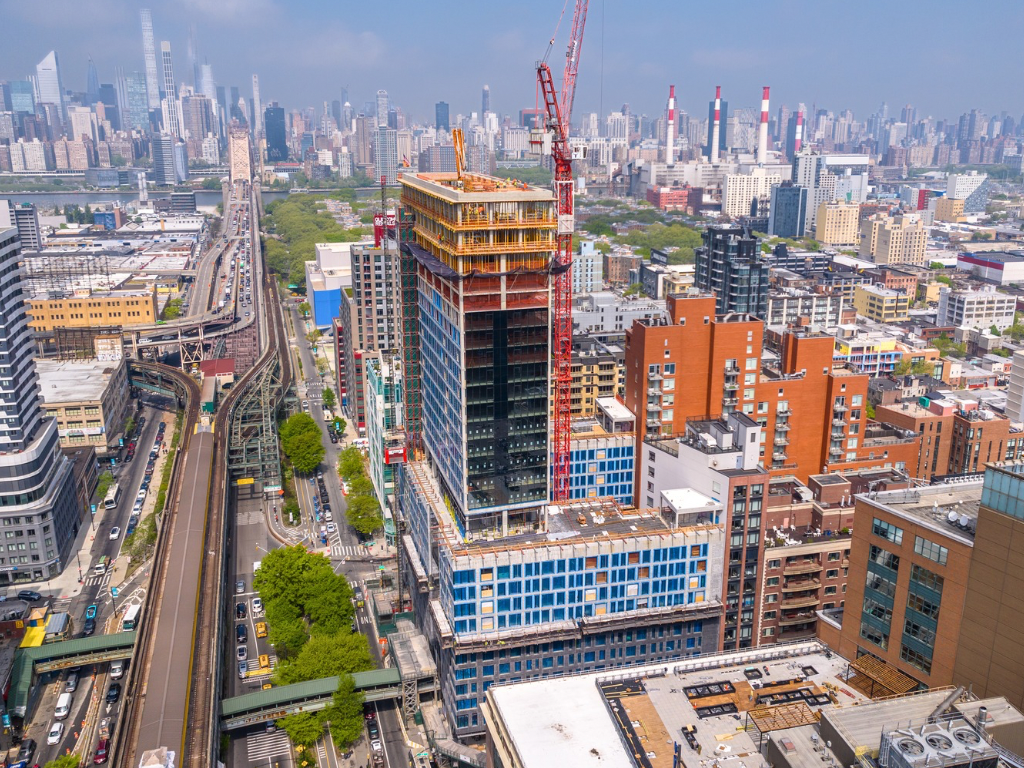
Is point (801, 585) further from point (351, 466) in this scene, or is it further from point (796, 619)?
point (351, 466)

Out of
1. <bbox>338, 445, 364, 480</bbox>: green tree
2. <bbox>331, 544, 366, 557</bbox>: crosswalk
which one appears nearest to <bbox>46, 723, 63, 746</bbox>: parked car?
<bbox>331, 544, 366, 557</bbox>: crosswalk

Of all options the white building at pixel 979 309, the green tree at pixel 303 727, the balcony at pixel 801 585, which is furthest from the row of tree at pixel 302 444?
the white building at pixel 979 309

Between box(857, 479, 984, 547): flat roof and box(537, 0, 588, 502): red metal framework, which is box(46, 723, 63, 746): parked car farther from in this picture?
box(857, 479, 984, 547): flat roof

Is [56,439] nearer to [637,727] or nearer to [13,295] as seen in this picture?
[13,295]

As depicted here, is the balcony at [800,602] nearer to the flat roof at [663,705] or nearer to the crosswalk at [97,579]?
the flat roof at [663,705]

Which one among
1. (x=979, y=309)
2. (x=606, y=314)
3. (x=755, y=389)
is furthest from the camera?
(x=979, y=309)

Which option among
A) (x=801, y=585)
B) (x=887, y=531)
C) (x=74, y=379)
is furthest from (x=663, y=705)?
(x=74, y=379)
